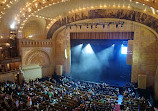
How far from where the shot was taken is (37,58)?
19.2m

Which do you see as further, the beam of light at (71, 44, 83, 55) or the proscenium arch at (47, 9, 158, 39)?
the beam of light at (71, 44, 83, 55)

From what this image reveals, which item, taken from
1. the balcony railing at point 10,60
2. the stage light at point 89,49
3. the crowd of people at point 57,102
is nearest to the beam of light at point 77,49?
the stage light at point 89,49

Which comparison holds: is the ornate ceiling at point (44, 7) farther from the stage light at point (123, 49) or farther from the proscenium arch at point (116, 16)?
the stage light at point (123, 49)

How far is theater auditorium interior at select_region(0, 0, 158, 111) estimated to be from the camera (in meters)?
13.2

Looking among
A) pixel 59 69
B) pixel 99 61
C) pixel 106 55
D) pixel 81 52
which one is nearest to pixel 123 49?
pixel 106 55

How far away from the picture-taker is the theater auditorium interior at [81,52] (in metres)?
13.2

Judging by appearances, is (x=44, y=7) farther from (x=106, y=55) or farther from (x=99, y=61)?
(x=99, y=61)

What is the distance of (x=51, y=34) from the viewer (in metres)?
20.5

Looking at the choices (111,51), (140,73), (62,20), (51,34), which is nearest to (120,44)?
(111,51)

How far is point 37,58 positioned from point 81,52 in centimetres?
677

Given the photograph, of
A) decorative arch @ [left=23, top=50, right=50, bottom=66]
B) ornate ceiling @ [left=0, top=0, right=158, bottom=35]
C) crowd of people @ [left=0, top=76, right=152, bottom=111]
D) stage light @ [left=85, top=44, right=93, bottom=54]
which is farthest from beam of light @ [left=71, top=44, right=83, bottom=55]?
crowd of people @ [left=0, top=76, right=152, bottom=111]

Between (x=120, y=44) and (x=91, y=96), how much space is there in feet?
28.6

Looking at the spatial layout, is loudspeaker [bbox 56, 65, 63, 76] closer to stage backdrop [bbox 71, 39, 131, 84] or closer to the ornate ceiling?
stage backdrop [bbox 71, 39, 131, 84]

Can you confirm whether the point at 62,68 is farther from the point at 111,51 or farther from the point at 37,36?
the point at 111,51
